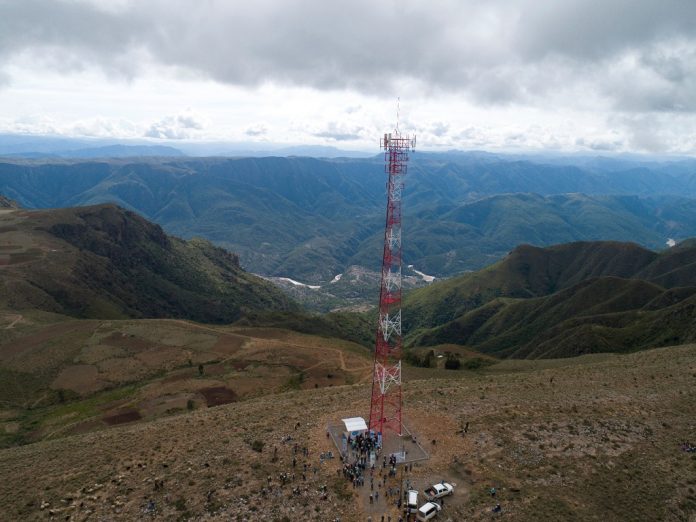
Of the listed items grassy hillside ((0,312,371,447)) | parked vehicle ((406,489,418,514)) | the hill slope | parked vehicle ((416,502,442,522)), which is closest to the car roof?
parked vehicle ((416,502,442,522))

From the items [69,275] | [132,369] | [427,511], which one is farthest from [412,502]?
[69,275]

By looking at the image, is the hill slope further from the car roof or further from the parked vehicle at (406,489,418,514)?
the car roof

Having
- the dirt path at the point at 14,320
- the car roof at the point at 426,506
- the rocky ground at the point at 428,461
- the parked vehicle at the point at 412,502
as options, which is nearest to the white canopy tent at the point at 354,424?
the rocky ground at the point at 428,461

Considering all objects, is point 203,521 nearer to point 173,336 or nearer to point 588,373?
point 588,373

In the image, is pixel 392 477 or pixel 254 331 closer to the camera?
pixel 392 477

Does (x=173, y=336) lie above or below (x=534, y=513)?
below

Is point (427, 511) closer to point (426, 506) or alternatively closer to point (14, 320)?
point (426, 506)

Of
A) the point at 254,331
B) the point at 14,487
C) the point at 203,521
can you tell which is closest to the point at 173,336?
the point at 254,331
